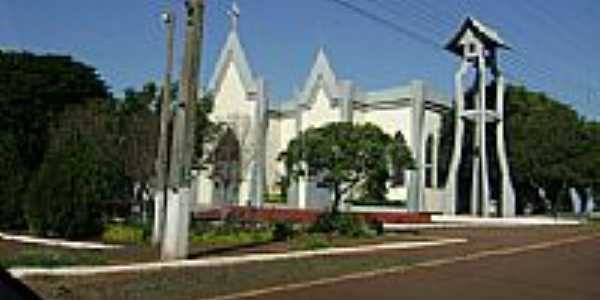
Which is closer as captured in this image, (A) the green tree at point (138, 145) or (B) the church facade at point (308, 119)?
(A) the green tree at point (138, 145)

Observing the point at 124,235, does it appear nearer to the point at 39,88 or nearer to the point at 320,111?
the point at 39,88

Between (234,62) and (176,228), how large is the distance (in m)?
49.3

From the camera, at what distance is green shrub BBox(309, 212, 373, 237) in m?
27.8

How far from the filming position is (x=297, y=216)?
43.3 metres

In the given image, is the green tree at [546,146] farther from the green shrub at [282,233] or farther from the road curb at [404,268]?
the green shrub at [282,233]

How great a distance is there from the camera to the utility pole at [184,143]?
17594mm

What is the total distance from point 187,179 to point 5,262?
3.90m

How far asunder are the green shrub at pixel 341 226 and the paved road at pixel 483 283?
20.8 feet

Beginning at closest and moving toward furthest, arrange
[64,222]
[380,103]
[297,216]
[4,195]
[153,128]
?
1. [64,222]
2. [4,195]
3. [153,128]
4. [297,216]
5. [380,103]

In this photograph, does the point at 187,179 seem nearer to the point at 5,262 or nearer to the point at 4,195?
the point at 5,262

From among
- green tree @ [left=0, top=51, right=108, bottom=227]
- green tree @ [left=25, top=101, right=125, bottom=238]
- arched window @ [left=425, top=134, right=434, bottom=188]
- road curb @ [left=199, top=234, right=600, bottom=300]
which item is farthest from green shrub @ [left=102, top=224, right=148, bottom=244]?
arched window @ [left=425, top=134, right=434, bottom=188]

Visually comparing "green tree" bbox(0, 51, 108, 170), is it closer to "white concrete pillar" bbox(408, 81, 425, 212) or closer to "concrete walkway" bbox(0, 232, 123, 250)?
"white concrete pillar" bbox(408, 81, 425, 212)

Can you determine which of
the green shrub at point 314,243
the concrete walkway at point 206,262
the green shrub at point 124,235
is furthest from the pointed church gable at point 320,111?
the green shrub at point 124,235

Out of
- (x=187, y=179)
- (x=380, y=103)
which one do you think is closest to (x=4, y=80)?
(x=380, y=103)
